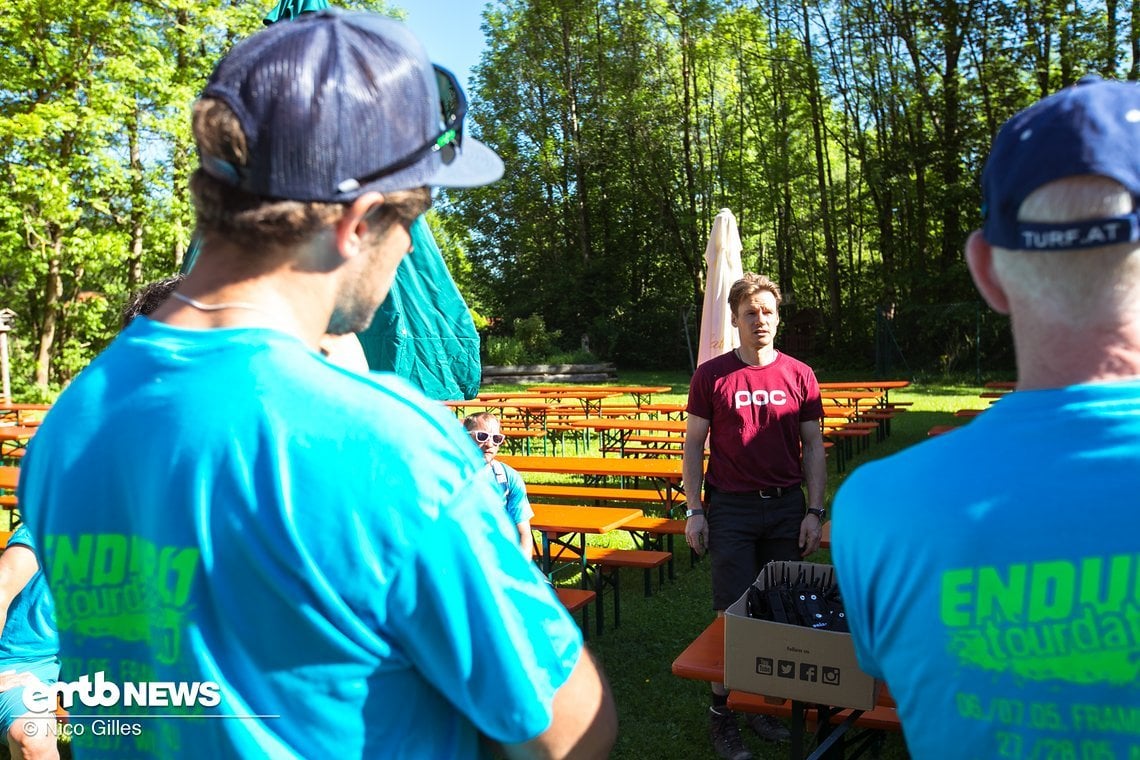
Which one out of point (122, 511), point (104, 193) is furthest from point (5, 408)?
point (122, 511)

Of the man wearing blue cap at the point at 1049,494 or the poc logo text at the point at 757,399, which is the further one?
the poc logo text at the point at 757,399

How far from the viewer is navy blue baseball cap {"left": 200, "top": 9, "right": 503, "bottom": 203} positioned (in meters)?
1.00

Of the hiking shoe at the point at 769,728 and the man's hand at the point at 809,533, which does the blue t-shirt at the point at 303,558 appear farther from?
the hiking shoe at the point at 769,728

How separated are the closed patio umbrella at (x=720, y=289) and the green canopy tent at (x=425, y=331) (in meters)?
4.99

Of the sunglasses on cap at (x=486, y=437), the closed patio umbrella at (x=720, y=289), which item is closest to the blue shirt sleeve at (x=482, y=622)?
the sunglasses on cap at (x=486, y=437)

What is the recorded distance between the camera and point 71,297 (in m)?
23.2

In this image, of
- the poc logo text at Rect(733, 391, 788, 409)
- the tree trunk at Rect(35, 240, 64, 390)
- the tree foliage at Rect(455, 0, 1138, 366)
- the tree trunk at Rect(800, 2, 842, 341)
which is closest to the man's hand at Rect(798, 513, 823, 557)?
the poc logo text at Rect(733, 391, 788, 409)

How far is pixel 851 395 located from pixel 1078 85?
A: 524 inches

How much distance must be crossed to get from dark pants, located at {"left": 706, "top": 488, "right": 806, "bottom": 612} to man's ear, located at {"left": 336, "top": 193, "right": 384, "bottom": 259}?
342 centimetres

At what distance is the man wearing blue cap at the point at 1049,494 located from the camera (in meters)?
1.05

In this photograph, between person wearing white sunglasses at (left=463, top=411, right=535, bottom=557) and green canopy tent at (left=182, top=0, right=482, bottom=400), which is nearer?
green canopy tent at (left=182, top=0, right=482, bottom=400)

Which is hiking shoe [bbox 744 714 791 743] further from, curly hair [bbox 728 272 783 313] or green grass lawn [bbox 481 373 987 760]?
curly hair [bbox 728 272 783 313]

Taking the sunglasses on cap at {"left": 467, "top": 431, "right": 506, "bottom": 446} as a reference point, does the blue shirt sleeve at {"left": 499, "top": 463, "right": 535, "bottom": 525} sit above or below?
below
